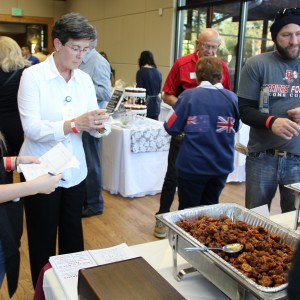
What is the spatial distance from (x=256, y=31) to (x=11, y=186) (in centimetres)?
497

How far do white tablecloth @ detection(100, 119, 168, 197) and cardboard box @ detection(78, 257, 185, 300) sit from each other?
239 centimetres

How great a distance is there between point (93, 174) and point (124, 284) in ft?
7.21

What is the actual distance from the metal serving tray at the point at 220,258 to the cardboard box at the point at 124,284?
126 millimetres

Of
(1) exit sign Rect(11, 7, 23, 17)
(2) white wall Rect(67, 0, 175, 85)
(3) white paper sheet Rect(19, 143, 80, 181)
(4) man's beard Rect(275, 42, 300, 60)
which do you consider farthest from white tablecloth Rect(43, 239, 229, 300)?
(1) exit sign Rect(11, 7, 23, 17)

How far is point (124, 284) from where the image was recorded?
92 cm

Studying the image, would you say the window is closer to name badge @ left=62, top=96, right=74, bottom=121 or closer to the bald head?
the bald head

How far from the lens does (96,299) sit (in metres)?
0.86

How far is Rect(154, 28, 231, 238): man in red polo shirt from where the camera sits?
2.53 metres

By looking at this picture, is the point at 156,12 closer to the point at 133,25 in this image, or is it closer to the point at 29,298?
the point at 133,25

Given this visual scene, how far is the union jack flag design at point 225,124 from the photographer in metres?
2.02

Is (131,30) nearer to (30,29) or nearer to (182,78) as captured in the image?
(30,29)

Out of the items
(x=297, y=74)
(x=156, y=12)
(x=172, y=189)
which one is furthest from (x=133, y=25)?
(x=297, y=74)

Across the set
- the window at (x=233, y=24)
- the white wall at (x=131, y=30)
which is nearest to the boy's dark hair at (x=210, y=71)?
the window at (x=233, y=24)

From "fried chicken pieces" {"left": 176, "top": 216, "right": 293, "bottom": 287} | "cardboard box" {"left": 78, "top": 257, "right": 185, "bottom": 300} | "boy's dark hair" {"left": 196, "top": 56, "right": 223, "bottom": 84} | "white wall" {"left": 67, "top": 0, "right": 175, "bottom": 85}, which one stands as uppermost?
"white wall" {"left": 67, "top": 0, "right": 175, "bottom": 85}
